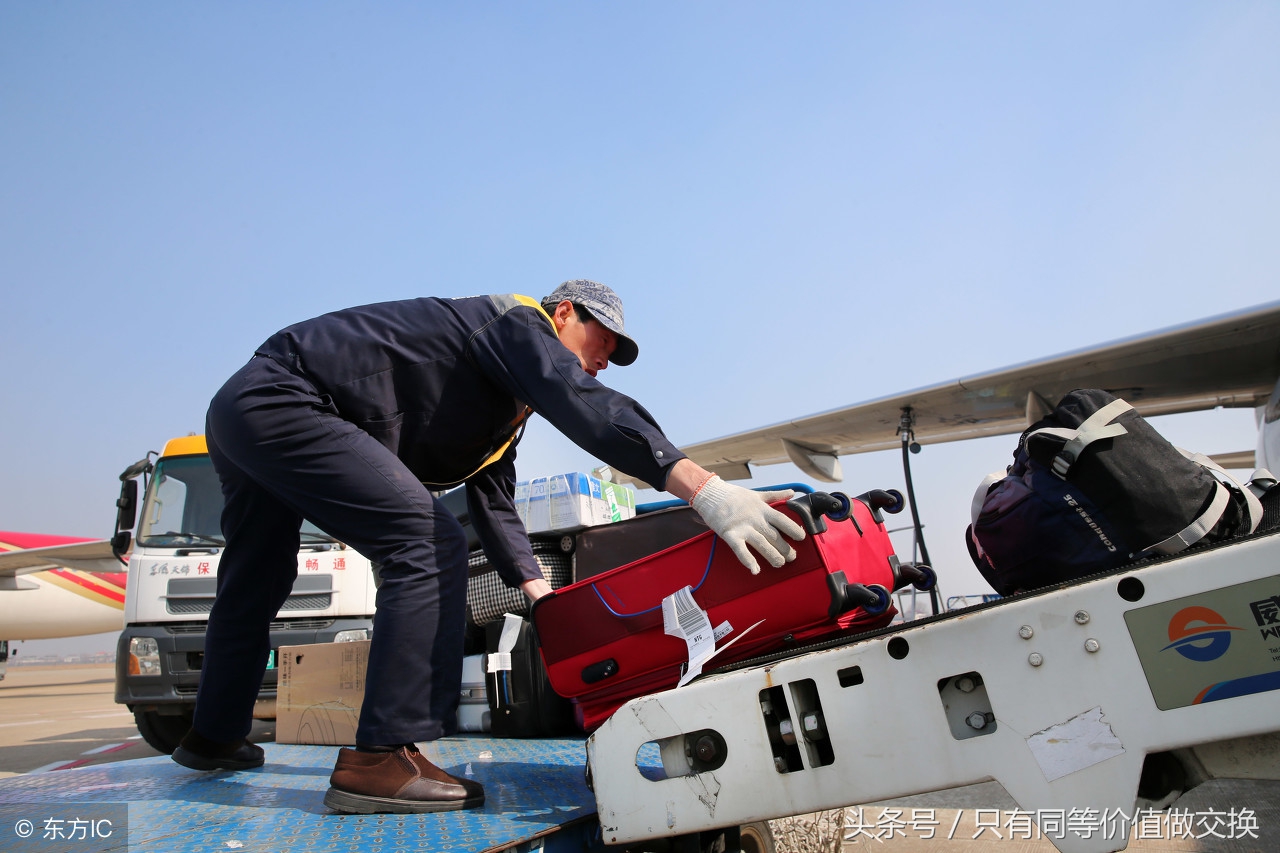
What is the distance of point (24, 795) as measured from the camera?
2.12 meters

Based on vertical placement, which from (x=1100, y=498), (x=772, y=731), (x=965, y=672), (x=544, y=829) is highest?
(x=1100, y=498)

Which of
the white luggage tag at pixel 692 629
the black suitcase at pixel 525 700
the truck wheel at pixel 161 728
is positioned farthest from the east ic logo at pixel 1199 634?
the truck wheel at pixel 161 728

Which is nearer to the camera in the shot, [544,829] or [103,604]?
[544,829]

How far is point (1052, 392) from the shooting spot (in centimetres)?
730

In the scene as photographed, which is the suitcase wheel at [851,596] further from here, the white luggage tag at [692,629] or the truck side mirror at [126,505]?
the truck side mirror at [126,505]

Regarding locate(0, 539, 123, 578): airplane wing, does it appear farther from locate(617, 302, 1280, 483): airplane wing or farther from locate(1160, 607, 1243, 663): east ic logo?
locate(1160, 607, 1243, 663): east ic logo

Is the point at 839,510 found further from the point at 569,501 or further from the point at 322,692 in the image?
the point at 569,501

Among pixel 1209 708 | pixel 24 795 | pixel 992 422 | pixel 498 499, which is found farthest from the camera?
pixel 992 422

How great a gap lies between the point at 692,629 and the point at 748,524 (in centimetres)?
30

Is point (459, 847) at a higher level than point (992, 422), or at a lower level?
lower

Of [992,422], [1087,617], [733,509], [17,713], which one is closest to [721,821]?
[733,509]

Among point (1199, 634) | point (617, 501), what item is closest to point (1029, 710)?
point (1199, 634)

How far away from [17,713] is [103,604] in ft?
32.0

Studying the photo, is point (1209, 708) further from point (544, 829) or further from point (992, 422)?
point (992, 422)
